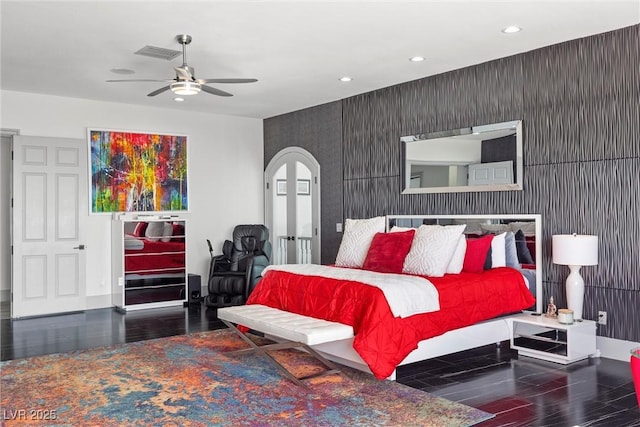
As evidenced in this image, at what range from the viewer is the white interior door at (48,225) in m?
6.74

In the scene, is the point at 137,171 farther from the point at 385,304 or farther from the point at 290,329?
the point at 385,304

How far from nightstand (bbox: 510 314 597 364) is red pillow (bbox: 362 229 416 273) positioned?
1.18 metres

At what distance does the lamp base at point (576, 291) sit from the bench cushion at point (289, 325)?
6.60 feet

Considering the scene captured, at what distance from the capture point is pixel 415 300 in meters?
4.25

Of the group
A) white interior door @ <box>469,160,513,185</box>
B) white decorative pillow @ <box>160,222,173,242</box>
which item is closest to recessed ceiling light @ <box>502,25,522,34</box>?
white interior door @ <box>469,160,513,185</box>

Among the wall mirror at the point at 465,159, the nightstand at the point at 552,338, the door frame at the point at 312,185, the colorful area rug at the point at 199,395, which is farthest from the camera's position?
the door frame at the point at 312,185

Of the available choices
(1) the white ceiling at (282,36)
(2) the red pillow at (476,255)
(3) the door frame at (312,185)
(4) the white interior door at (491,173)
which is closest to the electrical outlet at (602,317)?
(2) the red pillow at (476,255)

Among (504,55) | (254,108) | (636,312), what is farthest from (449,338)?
(254,108)

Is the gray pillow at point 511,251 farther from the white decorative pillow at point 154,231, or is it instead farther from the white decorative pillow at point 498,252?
the white decorative pillow at point 154,231

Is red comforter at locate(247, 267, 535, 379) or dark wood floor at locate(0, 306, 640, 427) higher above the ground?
red comforter at locate(247, 267, 535, 379)

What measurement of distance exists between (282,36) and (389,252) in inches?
91.4

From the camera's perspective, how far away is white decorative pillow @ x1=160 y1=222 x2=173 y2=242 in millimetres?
7523

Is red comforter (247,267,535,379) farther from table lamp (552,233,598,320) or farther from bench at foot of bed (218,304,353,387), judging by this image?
table lamp (552,233,598,320)

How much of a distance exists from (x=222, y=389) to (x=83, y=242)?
13.8 ft
